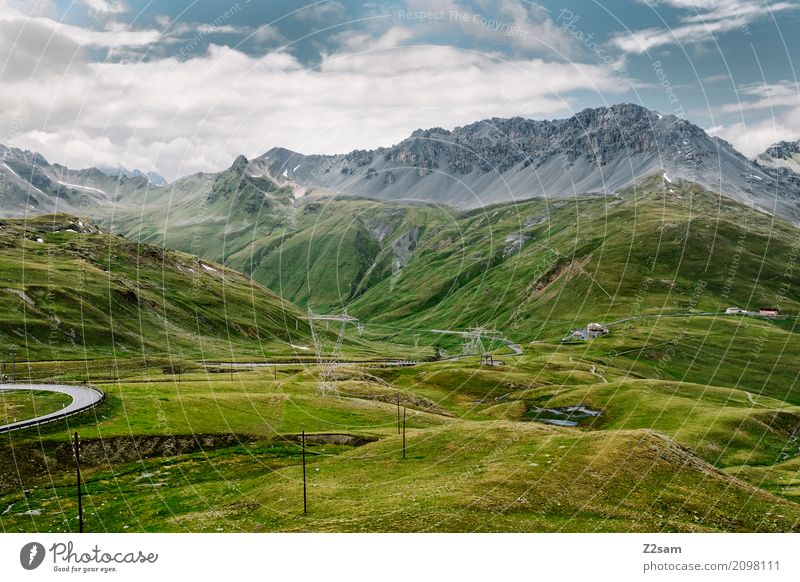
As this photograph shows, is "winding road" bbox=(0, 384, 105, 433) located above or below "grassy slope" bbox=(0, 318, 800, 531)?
above

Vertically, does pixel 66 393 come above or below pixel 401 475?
above

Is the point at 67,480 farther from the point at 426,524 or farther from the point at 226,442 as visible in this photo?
the point at 426,524

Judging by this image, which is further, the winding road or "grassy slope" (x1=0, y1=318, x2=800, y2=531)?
the winding road

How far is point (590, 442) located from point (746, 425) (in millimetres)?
85698

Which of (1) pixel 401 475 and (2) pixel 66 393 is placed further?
(2) pixel 66 393

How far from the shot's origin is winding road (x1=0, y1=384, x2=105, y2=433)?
93950 millimetres

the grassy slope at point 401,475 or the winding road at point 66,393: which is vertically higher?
the winding road at point 66,393

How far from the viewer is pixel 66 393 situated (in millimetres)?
120625

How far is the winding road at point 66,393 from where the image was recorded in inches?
3699

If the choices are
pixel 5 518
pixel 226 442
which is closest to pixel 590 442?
pixel 226 442

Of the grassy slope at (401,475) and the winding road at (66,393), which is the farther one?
the winding road at (66,393)

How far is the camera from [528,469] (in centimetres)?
7231
